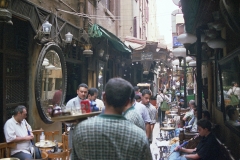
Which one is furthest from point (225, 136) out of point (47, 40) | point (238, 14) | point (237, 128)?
point (47, 40)

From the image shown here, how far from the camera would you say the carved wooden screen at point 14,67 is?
6.25m

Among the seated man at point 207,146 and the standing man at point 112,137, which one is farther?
the seated man at point 207,146

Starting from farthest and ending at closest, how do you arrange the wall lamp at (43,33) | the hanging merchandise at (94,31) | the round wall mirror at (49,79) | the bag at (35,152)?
the hanging merchandise at (94,31), the round wall mirror at (49,79), the wall lamp at (43,33), the bag at (35,152)

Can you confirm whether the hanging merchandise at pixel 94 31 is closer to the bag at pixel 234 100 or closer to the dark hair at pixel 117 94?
the bag at pixel 234 100

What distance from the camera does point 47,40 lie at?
25.4 feet

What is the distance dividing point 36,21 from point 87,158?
19.4ft

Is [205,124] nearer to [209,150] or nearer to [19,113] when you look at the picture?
[209,150]

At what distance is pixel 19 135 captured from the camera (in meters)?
5.71

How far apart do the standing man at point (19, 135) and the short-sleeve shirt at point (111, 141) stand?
3.88m

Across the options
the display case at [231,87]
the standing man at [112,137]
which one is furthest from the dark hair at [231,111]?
the standing man at [112,137]

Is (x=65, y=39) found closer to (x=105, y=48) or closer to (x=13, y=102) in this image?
(x=13, y=102)

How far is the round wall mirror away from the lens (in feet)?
24.4

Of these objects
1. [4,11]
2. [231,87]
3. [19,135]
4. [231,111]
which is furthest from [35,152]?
[231,87]

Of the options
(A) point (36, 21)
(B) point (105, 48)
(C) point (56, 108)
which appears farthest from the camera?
(B) point (105, 48)
